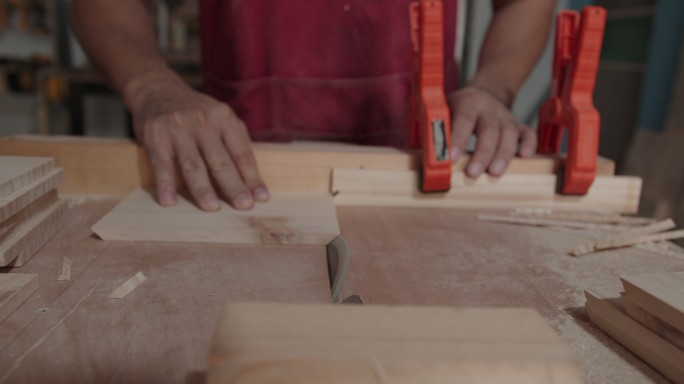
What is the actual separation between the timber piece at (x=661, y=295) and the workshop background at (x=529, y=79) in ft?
7.19

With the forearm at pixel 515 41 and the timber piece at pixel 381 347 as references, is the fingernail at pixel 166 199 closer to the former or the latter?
the timber piece at pixel 381 347

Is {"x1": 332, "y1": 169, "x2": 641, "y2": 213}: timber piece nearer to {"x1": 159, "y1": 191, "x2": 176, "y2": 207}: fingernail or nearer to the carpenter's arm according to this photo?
the carpenter's arm

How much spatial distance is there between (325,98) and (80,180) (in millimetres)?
665

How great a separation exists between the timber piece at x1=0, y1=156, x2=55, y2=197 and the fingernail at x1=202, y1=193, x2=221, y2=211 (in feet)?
0.76

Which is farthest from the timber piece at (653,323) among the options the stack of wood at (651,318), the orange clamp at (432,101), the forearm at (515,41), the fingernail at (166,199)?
the forearm at (515,41)

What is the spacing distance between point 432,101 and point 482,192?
205 mm

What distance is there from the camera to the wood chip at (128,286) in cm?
59

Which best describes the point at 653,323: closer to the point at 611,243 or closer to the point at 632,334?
the point at 632,334

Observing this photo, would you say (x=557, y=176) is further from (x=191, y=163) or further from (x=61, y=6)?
(x=61, y=6)

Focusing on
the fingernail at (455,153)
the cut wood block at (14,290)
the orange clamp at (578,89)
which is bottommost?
the cut wood block at (14,290)

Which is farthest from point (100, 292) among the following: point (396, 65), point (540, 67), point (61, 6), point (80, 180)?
point (61, 6)

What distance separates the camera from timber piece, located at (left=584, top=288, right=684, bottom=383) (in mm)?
466

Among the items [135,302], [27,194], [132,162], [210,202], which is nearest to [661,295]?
[135,302]

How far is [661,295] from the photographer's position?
48 centimetres
